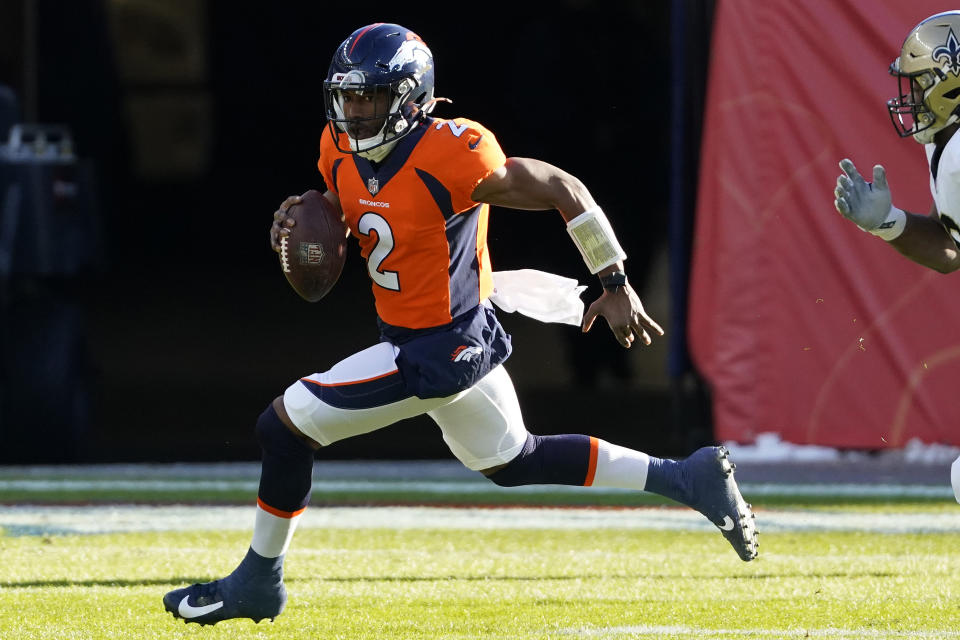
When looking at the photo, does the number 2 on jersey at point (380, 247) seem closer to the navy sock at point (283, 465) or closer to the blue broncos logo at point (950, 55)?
the navy sock at point (283, 465)

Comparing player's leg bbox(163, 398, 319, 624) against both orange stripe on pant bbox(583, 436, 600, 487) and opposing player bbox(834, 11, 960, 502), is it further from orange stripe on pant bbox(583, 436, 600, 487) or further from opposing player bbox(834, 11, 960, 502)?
opposing player bbox(834, 11, 960, 502)

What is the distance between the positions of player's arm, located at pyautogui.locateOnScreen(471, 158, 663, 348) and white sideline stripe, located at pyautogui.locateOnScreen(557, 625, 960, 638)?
2.19 feet

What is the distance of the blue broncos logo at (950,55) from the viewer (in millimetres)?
3846

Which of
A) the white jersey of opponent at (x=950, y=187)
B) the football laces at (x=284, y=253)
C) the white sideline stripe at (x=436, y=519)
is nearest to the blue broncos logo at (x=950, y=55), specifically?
the white jersey of opponent at (x=950, y=187)

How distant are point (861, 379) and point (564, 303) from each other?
9.59 feet

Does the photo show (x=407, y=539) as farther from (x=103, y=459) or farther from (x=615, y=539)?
(x=103, y=459)

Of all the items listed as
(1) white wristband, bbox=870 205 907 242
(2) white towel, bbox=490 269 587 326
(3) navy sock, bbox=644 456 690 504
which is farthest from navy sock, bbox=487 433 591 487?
(1) white wristband, bbox=870 205 907 242

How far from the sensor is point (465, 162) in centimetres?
372

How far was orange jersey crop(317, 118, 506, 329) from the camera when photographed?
12.3 feet

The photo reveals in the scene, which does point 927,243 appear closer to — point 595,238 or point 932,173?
Result: point 932,173

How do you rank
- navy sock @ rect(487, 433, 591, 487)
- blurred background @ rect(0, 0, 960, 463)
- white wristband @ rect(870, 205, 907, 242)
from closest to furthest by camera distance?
white wristband @ rect(870, 205, 907, 242), navy sock @ rect(487, 433, 591, 487), blurred background @ rect(0, 0, 960, 463)

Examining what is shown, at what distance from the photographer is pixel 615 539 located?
5445mm

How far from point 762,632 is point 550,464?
63 centimetres

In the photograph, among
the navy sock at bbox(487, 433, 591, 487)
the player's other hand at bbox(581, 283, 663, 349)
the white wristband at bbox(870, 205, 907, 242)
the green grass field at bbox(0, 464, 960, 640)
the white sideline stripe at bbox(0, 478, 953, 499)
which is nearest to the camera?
the player's other hand at bbox(581, 283, 663, 349)
